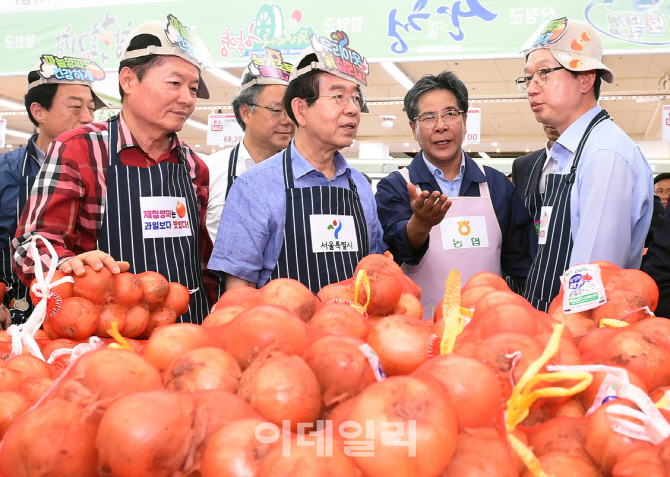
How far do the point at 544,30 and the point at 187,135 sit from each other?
Result: 14.9m

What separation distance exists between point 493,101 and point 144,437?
11842 mm

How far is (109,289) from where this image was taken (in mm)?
1494

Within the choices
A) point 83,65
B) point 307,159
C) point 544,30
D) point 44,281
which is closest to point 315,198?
point 307,159

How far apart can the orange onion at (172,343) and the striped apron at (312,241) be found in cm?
125

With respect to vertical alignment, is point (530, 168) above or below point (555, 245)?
above

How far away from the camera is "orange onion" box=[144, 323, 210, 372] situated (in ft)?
2.70

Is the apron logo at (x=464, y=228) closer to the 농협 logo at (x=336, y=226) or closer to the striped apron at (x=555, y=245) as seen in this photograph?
the striped apron at (x=555, y=245)

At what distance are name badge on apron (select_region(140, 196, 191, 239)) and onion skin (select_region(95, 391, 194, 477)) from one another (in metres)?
1.56

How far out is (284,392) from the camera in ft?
2.16

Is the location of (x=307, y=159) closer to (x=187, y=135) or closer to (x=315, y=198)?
(x=315, y=198)

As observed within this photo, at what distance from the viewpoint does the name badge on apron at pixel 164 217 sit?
2074mm

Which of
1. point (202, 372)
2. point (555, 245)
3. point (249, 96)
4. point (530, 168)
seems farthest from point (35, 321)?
point (530, 168)

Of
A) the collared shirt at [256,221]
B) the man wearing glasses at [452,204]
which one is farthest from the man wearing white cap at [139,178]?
the man wearing glasses at [452,204]

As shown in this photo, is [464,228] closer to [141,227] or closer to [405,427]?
[141,227]
